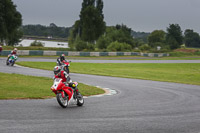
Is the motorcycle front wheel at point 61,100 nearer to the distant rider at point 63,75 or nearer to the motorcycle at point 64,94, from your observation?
the motorcycle at point 64,94

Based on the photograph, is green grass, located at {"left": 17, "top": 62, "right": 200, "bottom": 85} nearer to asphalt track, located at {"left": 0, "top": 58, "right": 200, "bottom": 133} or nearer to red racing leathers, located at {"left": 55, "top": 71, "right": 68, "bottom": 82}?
asphalt track, located at {"left": 0, "top": 58, "right": 200, "bottom": 133}

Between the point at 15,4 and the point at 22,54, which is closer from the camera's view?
the point at 22,54

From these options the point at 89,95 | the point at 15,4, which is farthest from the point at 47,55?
the point at 89,95

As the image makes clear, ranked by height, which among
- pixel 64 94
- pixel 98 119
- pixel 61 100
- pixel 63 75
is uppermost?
pixel 63 75

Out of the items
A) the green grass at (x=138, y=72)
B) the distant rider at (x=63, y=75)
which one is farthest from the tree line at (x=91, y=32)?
the distant rider at (x=63, y=75)

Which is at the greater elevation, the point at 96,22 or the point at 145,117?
the point at 96,22

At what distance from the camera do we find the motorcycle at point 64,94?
34.5ft

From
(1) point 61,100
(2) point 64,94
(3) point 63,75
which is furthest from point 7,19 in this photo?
(1) point 61,100

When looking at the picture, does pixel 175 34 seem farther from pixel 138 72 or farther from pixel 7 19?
pixel 138 72

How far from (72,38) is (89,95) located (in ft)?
439

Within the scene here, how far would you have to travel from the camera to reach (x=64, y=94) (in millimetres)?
10828

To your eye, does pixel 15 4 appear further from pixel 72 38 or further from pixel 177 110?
pixel 72 38

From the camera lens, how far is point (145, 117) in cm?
929

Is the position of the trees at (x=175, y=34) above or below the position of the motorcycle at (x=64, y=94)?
above
